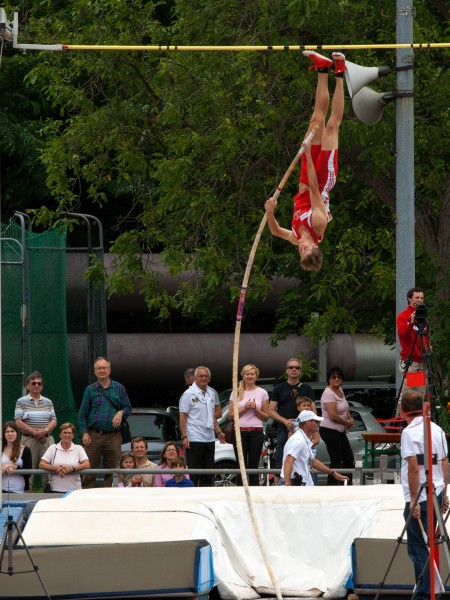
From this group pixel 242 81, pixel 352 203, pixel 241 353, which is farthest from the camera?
pixel 241 353

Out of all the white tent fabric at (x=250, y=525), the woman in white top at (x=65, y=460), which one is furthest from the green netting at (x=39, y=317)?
the white tent fabric at (x=250, y=525)

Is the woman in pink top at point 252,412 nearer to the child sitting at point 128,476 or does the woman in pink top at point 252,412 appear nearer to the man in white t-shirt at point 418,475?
the child sitting at point 128,476

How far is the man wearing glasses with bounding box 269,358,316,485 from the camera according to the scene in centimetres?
1220

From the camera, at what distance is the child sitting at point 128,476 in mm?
12172

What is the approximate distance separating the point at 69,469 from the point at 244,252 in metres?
5.00

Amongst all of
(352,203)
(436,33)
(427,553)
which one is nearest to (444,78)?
(436,33)

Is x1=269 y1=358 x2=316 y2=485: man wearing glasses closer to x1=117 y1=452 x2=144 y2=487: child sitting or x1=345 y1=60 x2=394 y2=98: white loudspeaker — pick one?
x1=117 y1=452 x2=144 y2=487: child sitting

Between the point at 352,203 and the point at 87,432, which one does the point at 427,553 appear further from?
the point at 352,203

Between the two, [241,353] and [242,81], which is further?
[241,353]

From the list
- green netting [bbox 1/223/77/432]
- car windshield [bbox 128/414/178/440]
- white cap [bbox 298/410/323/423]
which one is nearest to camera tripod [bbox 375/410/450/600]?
white cap [bbox 298/410/323/423]

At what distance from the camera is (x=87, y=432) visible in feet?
40.3

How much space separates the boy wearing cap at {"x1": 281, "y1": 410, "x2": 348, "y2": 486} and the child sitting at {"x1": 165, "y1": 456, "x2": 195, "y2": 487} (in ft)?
3.66

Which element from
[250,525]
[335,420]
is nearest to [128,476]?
[335,420]

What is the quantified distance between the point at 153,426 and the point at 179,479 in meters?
5.17
